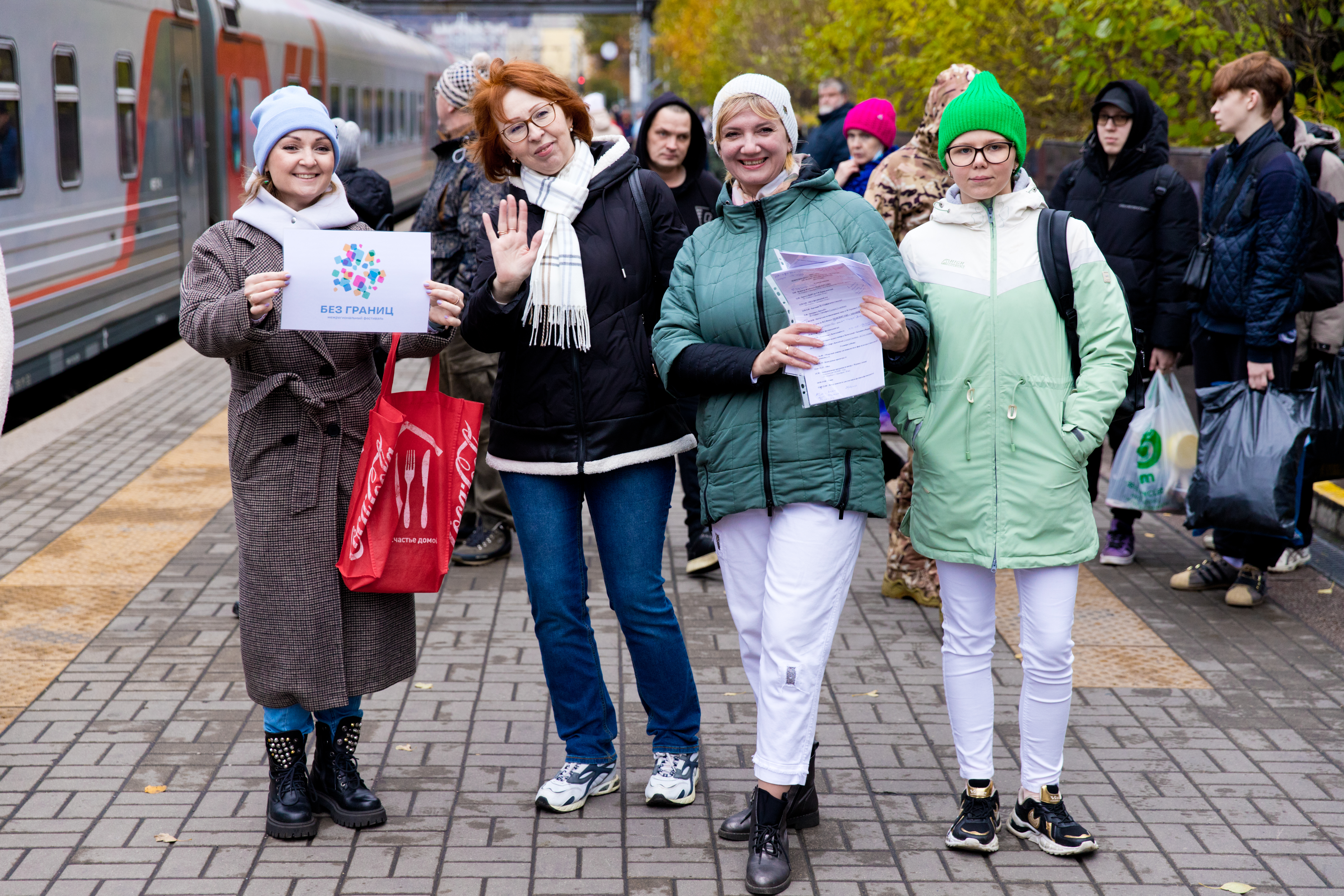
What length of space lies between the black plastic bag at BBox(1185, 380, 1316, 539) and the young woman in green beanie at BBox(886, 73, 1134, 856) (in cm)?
224

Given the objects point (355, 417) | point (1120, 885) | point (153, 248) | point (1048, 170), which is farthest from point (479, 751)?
point (153, 248)

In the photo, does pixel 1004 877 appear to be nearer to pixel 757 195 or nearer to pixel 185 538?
pixel 757 195

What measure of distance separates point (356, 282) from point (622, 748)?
5.71ft

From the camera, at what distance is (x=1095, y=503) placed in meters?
7.32

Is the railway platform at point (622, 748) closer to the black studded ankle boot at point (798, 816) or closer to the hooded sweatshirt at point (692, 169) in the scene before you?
the black studded ankle boot at point (798, 816)

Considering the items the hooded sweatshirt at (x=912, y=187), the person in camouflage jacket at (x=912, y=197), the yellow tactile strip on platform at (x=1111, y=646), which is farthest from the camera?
the hooded sweatshirt at (x=912, y=187)

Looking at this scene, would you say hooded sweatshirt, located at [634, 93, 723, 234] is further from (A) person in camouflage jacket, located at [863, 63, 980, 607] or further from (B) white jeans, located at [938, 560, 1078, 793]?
(B) white jeans, located at [938, 560, 1078, 793]

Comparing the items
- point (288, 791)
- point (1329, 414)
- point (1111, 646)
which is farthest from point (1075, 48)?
point (288, 791)

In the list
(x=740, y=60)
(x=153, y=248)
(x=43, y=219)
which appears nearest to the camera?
(x=43, y=219)

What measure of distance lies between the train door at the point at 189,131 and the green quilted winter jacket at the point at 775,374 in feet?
33.7

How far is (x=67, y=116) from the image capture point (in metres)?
9.80

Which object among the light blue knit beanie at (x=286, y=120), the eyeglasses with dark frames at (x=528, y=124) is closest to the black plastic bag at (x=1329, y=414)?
the eyeglasses with dark frames at (x=528, y=124)

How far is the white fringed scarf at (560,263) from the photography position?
138 inches

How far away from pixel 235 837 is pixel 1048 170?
9038 millimetres
